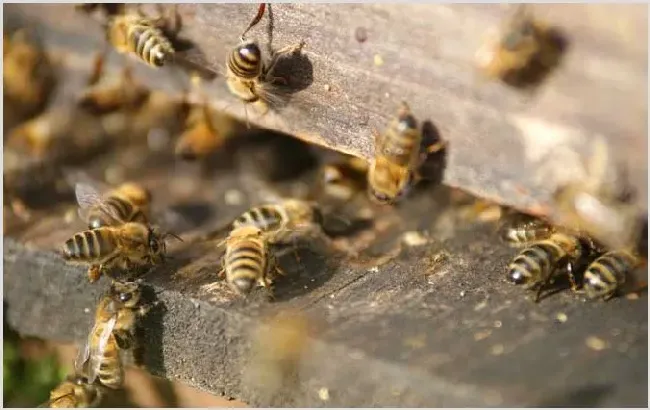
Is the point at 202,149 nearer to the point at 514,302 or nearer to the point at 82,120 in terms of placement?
the point at 82,120

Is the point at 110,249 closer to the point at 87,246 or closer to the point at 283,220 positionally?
the point at 87,246

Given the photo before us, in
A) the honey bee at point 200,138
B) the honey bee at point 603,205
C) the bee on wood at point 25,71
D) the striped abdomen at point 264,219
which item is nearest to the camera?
the honey bee at point 603,205

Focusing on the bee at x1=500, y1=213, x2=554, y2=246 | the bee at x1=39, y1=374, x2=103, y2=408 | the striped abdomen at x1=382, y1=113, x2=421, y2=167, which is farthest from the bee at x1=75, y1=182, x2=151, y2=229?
the bee at x1=500, y1=213, x2=554, y2=246

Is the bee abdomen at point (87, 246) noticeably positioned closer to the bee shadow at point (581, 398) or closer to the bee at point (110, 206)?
the bee at point (110, 206)

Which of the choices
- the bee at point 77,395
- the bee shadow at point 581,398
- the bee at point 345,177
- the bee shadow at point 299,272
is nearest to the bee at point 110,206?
the bee at point 77,395

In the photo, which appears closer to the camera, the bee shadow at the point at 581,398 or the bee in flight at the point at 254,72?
the bee shadow at the point at 581,398

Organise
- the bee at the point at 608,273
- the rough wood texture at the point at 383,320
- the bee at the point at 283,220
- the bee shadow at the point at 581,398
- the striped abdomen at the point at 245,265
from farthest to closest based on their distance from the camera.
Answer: the bee at the point at 283,220 < the striped abdomen at the point at 245,265 < the bee at the point at 608,273 < the rough wood texture at the point at 383,320 < the bee shadow at the point at 581,398
